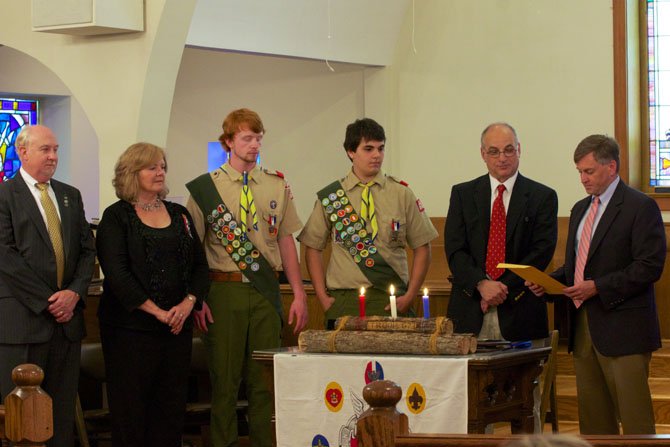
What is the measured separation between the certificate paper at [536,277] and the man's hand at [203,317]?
1314mm

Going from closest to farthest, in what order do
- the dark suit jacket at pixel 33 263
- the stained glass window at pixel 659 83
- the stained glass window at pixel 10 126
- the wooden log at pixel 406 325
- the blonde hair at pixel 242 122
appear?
the wooden log at pixel 406 325, the dark suit jacket at pixel 33 263, the blonde hair at pixel 242 122, the stained glass window at pixel 659 83, the stained glass window at pixel 10 126

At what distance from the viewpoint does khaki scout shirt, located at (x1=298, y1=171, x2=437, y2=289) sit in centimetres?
522

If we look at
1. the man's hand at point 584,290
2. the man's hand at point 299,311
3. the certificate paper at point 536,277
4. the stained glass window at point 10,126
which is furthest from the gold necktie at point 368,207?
the stained glass window at point 10,126

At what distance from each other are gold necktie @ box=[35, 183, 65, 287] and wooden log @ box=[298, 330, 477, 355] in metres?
1.12

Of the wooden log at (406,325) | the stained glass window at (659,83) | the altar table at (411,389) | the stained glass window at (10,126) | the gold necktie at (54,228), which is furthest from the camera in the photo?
the stained glass window at (10,126)

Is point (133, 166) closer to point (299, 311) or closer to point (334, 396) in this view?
point (299, 311)

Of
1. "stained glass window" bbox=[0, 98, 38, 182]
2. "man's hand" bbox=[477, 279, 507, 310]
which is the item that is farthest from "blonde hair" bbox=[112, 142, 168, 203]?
"stained glass window" bbox=[0, 98, 38, 182]

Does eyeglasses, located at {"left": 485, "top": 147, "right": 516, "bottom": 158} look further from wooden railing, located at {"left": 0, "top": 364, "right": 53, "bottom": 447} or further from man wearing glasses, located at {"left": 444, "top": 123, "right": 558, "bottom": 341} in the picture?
wooden railing, located at {"left": 0, "top": 364, "right": 53, "bottom": 447}

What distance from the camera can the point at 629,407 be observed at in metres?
4.50

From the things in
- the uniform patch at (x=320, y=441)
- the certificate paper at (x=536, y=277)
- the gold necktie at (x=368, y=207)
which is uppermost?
the gold necktie at (x=368, y=207)

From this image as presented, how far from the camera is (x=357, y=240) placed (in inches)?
205

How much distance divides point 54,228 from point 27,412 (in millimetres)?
1774

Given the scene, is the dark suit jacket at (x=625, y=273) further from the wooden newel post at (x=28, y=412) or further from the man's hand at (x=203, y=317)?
the wooden newel post at (x=28, y=412)

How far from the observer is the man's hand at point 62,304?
4695 millimetres
